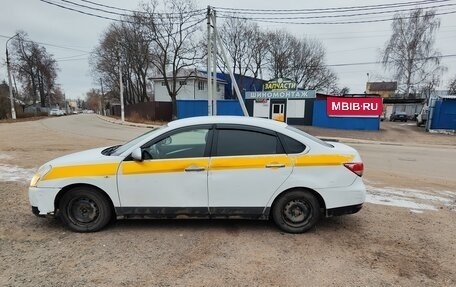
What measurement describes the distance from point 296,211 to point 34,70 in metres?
70.8

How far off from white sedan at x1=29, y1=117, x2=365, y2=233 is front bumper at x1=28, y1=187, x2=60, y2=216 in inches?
0.5

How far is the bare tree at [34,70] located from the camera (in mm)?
58062

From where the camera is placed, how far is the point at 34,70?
2440 inches

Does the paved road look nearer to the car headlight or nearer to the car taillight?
the car headlight

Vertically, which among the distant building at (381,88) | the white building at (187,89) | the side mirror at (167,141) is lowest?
the side mirror at (167,141)

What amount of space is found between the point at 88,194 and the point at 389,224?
13.8 feet

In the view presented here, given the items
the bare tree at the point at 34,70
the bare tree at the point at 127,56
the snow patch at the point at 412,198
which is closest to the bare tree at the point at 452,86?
the bare tree at the point at 127,56

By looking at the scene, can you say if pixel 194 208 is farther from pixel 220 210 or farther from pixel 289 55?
pixel 289 55

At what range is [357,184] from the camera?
4258mm

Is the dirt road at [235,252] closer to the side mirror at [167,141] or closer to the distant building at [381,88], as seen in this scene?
the side mirror at [167,141]

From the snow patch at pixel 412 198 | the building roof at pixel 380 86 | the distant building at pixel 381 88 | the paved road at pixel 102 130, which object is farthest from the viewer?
the building roof at pixel 380 86

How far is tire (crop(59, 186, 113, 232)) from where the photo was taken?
13.7ft

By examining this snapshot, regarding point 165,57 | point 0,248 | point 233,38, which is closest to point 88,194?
point 0,248

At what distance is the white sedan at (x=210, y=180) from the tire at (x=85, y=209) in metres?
0.01
